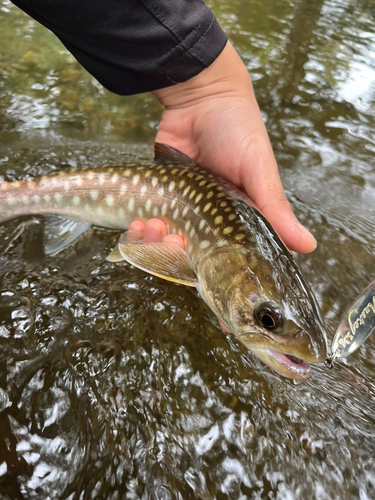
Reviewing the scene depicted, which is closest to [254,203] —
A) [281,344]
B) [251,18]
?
[281,344]

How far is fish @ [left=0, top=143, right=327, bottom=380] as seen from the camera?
64.1 inches

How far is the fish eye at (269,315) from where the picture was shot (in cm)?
160

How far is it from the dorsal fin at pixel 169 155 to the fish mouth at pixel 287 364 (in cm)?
144

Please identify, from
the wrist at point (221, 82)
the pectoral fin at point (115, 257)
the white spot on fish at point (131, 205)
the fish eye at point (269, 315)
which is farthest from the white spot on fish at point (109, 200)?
the fish eye at point (269, 315)

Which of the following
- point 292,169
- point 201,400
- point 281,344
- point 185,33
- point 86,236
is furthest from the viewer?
point 292,169

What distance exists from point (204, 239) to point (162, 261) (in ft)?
0.89

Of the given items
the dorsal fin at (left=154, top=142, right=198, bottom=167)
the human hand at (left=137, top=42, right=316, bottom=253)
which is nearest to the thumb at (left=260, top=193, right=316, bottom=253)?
the human hand at (left=137, top=42, right=316, bottom=253)

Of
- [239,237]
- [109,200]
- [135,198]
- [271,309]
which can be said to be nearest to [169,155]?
[135,198]

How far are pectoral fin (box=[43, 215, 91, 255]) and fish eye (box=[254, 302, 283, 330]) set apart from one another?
180cm

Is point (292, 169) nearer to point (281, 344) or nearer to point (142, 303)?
point (142, 303)

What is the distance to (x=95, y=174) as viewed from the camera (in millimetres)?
2826

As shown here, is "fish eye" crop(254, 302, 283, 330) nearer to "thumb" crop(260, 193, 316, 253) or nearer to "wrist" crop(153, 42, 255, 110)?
"thumb" crop(260, 193, 316, 253)

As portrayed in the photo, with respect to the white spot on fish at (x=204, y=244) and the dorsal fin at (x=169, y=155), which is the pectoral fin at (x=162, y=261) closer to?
the white spot on fish at (x=204, y=244)

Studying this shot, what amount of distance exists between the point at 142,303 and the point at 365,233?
7.21 feet
